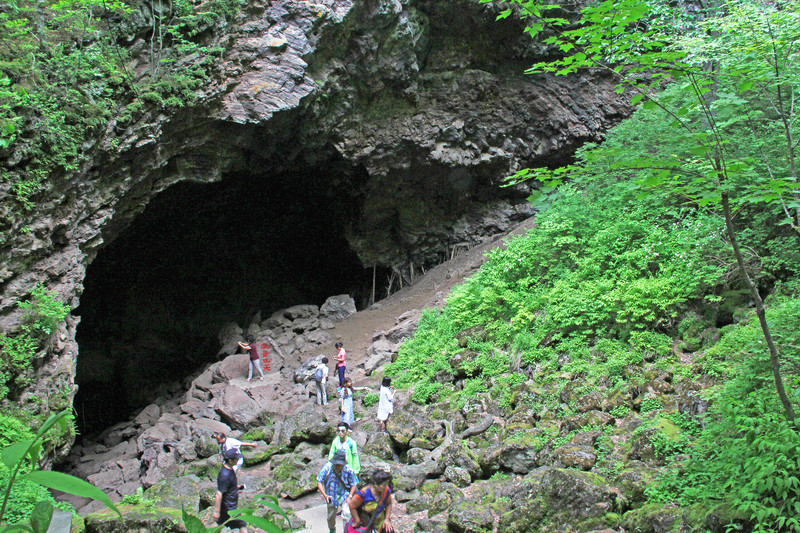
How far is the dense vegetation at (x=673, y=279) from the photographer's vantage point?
→ 154 inches

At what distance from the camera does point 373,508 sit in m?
4.30

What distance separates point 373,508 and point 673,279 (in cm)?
630

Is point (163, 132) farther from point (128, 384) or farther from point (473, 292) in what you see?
point (128, 384)

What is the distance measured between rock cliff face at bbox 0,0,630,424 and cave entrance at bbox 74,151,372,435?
17 cm

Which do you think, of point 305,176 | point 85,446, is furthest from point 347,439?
point 305,176

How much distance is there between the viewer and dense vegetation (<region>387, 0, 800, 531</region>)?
3914 millimetres

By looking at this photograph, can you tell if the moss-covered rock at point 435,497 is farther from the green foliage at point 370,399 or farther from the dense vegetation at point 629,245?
the green foliage at point 370,399

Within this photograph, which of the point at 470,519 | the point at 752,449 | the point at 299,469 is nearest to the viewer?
the point at 752,449

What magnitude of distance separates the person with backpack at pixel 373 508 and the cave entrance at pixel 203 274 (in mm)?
14499

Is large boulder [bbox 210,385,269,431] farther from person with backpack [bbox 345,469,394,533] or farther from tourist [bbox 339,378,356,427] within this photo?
person with backpack [bbox 345,469,394,533]

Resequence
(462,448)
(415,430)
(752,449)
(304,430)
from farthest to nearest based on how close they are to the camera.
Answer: (304,430), (415,430), (462,448), (752,449)

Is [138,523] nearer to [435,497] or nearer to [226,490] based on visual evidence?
[226,490]

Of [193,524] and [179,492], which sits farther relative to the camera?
→ [179,492]

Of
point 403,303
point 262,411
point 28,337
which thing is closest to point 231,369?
point 262,411
